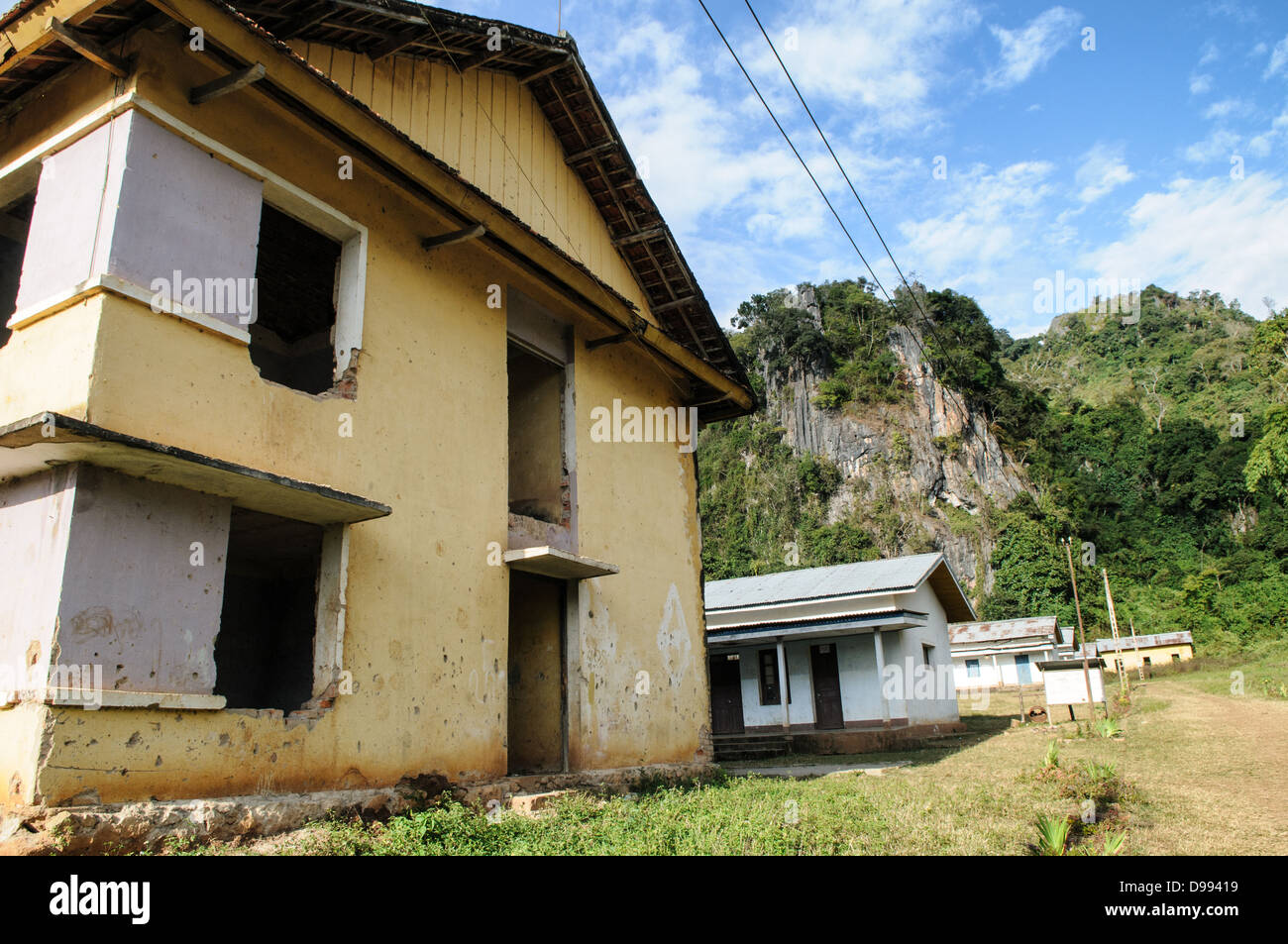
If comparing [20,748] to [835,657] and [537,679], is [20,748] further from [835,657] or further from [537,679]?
[835,657]

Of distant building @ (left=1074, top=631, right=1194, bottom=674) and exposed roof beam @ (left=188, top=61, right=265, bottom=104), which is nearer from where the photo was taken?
exposed roof beam @ (left=188, top=61, right=265, bottom=104)

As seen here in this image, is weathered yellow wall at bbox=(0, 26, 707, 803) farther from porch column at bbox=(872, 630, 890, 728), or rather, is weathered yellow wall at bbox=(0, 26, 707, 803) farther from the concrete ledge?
porch column at bbox=(872, 630, 890, 728)

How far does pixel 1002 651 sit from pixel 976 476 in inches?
772

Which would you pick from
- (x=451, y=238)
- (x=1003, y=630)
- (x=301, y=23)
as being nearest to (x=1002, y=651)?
(x=1003, y=630)

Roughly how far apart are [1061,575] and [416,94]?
166 feet

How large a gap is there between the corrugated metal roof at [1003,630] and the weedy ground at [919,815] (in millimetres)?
26242

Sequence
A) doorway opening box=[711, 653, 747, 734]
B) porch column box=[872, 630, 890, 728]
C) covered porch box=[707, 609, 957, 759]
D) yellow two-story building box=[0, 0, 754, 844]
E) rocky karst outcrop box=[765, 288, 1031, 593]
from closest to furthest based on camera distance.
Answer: yellow two-story building box=[0, 0, 754, 844]
covered porch box=[707, 609, 957, 759]
porch column box=[872, 630, 890, 728]
doorway opening box=[711, 653, 747, 734]
rocky karst outcrop box=[765, 288, 1031, 593]

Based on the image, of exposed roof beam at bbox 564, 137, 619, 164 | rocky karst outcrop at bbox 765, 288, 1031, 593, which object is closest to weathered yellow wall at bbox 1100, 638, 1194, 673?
rocky karst outcrop at bbox 765, 288, 1031, 593

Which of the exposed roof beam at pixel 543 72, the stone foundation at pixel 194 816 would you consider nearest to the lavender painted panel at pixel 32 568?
the stone foundation at pixel 194 816

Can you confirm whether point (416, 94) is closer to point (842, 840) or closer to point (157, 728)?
point (157, 728)

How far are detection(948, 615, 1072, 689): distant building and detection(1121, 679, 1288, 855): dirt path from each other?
19.1m

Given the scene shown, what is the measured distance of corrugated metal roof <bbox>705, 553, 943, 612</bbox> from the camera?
20594 mm

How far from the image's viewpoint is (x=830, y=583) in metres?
21.9
